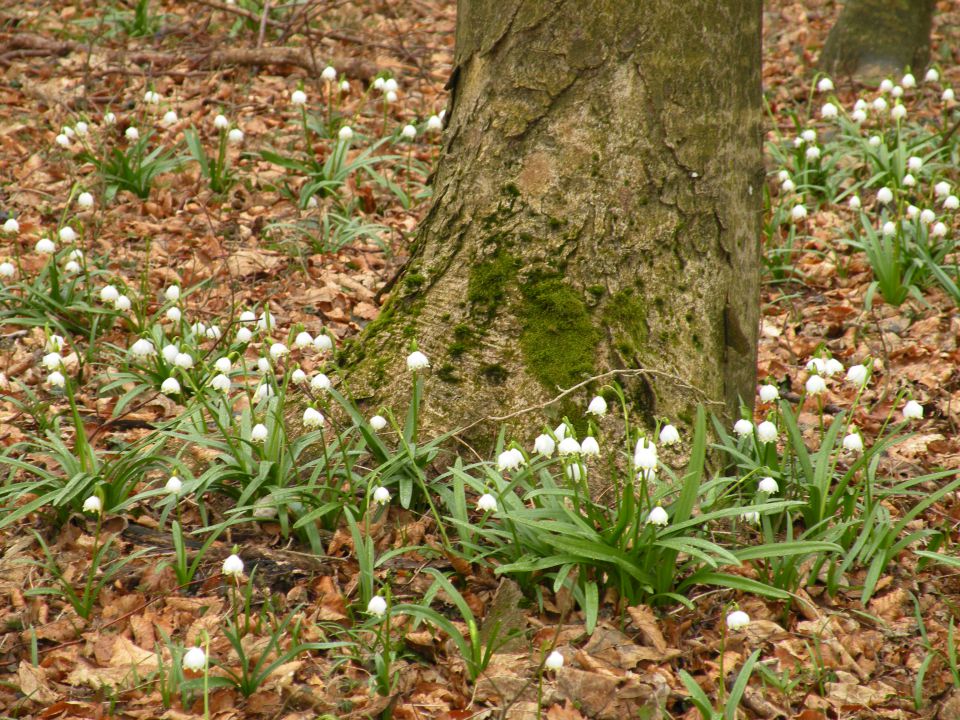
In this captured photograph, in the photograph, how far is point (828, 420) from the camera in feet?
14.1

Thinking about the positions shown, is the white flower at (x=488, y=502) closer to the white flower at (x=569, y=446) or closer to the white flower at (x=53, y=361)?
the white flower at (x=569, y=446)

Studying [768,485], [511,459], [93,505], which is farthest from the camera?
[93,505]

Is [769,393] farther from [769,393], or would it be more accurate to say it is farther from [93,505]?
[93,505]

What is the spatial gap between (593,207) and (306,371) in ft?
5.69

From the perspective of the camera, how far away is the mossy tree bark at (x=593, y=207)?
3.38m

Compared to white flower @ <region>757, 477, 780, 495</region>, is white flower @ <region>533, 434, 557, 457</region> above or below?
above

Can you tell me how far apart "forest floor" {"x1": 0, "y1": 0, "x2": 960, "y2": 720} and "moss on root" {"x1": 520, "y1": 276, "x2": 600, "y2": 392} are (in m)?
0.73

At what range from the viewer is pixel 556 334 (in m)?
3.45

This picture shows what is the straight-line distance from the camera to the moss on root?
342cm

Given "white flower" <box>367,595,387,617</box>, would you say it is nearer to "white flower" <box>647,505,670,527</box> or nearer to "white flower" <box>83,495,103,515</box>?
"white flower" <box>647,505,670,527</box>

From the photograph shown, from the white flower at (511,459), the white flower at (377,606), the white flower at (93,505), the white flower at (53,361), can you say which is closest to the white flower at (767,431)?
the white flower at (511,459)

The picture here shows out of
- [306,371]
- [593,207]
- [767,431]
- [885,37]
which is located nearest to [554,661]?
[767,431]

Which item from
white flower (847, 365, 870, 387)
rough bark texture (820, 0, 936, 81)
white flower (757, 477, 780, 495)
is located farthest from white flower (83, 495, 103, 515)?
rough bark texture (820, 0, 936, 81)

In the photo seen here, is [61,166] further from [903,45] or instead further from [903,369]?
[903,45]
